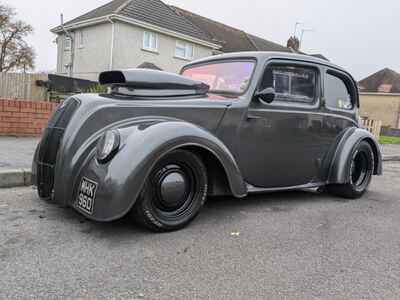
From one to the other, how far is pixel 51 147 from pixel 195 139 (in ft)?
4.21

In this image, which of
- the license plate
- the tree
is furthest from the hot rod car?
the tree

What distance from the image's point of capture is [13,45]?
32031 mm

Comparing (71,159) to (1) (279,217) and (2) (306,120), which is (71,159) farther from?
(2) (306,120)

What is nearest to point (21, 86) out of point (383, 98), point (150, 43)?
point (150, 43)

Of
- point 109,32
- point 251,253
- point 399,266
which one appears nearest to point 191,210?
point 251,253

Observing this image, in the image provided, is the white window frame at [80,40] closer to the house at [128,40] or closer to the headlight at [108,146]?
the house at [128,40]

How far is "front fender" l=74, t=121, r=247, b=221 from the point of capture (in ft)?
8.89

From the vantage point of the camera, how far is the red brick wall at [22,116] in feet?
23.5

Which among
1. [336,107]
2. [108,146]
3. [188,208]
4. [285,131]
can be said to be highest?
[336,107]

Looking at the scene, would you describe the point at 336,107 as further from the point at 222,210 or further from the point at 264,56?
the point at 222,210

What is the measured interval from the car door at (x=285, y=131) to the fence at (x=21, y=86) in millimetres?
8931

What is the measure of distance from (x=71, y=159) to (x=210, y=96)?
4.99ft

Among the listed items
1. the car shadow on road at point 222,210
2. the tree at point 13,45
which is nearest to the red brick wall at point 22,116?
the car shadow on road at point 222,210

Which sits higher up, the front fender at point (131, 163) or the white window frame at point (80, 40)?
the white window frame at point (80, 40)
